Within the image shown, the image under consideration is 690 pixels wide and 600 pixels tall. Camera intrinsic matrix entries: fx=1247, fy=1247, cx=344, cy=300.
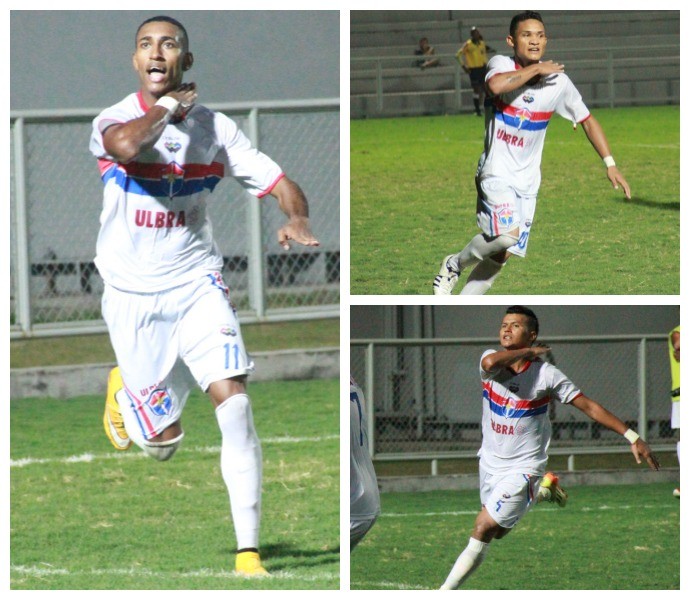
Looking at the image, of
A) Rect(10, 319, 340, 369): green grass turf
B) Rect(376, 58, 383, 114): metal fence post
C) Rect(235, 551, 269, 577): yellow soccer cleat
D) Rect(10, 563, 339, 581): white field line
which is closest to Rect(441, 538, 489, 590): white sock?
Rect(10, 563, 339, 581): white field line

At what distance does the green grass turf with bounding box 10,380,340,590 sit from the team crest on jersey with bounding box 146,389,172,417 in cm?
67

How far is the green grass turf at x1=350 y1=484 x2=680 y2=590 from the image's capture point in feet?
20.9

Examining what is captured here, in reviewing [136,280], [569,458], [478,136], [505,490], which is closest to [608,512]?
[569,458]

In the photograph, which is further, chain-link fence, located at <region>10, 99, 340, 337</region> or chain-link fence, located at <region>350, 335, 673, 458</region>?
chain-link fence, located at <region>350, 335, 673, 458</region>

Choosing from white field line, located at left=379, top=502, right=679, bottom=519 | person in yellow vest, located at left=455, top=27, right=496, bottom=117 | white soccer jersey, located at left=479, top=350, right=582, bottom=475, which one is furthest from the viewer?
person in yellow vest, located at left=455, top=27, right=496, bottom=117

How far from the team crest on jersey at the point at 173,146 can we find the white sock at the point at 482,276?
1.97 metres

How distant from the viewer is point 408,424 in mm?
9539

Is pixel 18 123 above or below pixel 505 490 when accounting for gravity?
above

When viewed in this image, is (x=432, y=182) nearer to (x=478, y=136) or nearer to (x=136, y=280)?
(x=478, y=136)

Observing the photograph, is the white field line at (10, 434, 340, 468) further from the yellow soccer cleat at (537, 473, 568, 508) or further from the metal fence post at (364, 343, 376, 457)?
the yellow soccer cleat at (537, 473, 568, 508)

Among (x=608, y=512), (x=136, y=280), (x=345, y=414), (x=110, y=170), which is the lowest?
(x=608, y=512)

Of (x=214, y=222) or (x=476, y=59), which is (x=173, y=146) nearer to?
(x=214, y=222)

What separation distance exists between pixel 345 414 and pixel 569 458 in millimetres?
4701

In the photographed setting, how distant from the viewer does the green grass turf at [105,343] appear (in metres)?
8.99
